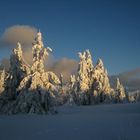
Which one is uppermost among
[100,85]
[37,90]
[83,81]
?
[83,81]

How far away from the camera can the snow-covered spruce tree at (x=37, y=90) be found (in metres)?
35.6

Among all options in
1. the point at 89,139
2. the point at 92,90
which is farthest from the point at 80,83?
the point at 89,139

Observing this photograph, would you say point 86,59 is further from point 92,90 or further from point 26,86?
point 26,86

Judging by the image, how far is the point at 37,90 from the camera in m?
35.9

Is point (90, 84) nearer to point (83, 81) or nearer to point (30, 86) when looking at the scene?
point (83, 81)

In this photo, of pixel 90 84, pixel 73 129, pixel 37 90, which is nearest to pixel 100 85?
pixel 90 84

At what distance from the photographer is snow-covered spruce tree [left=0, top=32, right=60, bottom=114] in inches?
1403

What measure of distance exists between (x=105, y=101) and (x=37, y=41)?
34952 mm

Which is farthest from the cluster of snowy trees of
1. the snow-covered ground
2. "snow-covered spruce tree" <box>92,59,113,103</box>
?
"snow-covered spruce tree" <box>92,59,113,103</box>

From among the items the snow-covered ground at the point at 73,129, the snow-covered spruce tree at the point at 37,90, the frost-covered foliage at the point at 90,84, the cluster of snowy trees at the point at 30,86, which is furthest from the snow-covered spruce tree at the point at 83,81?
the snow-covered ground at the point at 73,129

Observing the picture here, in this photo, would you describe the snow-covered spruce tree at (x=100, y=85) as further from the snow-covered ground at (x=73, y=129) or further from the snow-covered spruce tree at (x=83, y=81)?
the snow-covered ground at (x=73, y=129)

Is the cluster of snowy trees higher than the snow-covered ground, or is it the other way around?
the cluster of snowy trees

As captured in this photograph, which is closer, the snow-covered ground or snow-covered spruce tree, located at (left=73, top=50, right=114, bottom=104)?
the snow-covered ground

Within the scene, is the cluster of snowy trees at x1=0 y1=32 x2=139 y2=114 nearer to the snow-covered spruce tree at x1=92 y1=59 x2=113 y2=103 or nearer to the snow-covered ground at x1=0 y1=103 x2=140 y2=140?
the snow-covered ground at x1=0 y1=103 x2=140 y2=140
